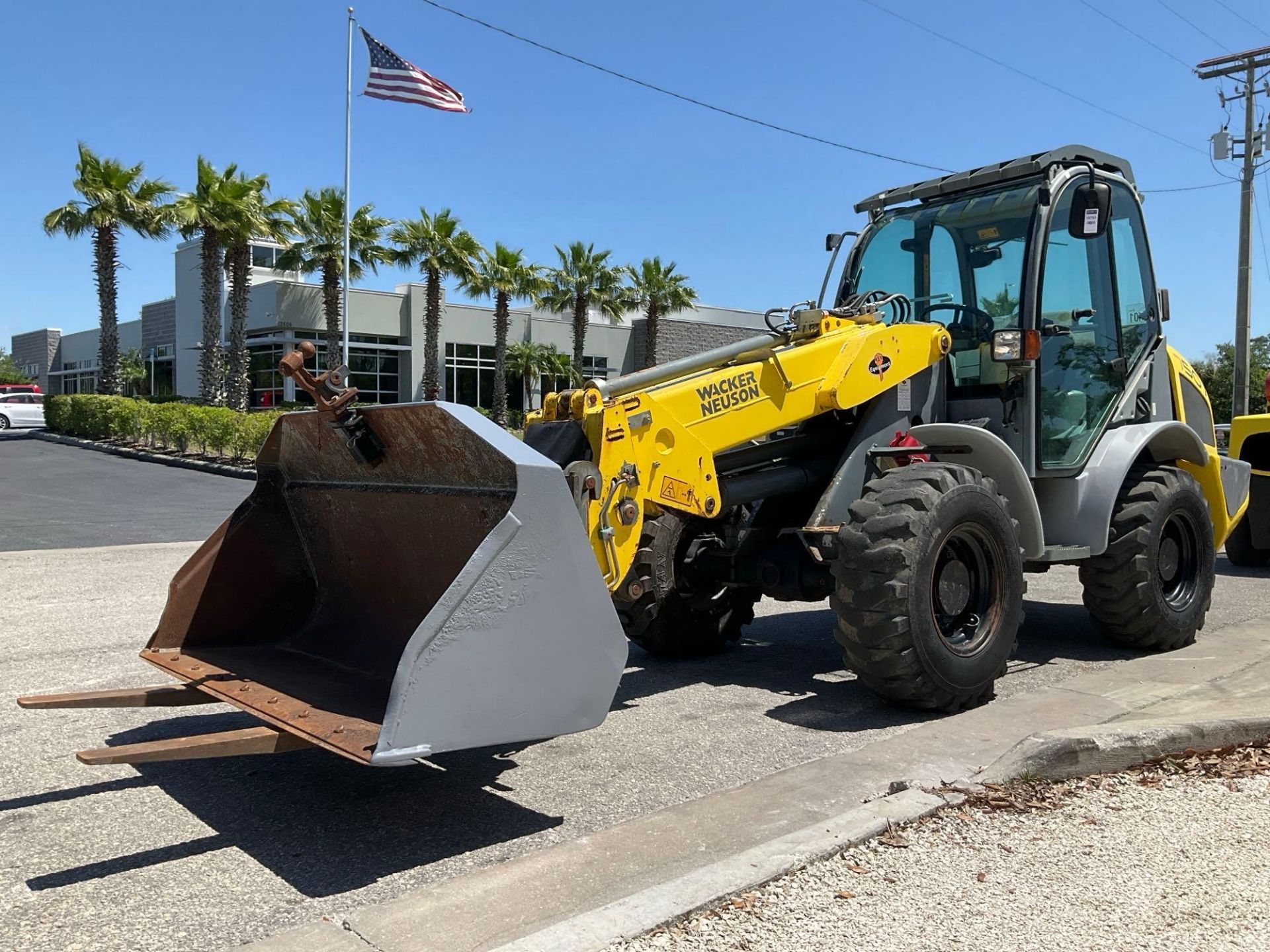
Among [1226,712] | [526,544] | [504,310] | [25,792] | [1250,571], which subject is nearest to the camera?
[526,544]

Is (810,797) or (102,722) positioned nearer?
(810,797)

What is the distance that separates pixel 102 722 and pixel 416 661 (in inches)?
113

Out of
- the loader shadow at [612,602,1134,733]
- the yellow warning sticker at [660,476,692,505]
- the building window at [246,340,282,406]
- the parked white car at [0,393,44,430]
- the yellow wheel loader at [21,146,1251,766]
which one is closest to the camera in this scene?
the yellow wheel loader at [21,146,1251,766]

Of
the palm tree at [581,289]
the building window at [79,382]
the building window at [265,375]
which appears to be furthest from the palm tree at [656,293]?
the building window at [79,382]

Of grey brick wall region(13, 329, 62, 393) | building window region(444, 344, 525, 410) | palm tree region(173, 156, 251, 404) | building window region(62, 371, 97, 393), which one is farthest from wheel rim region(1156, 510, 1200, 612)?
grey brick wall region(13, 329, 62, 393)

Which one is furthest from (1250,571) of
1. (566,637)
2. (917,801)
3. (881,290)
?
(566,637)

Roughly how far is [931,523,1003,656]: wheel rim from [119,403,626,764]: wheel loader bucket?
2349 mm

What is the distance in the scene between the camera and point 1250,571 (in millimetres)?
11711

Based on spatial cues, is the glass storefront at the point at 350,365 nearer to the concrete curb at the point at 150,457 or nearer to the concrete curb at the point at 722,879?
the concrete curb at the point at 150,457

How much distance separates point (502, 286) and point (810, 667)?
32003mm

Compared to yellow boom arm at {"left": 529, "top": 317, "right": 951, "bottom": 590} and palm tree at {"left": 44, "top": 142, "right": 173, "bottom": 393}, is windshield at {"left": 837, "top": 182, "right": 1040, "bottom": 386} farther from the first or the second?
palm tree at {"left": 44, "top": 142, "right": 173, "bottom": 393}

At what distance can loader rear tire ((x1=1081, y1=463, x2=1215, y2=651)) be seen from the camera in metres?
6.79

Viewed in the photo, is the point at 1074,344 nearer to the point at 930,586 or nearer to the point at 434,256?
the point at 930,586

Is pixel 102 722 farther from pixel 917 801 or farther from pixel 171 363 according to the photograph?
pixel 171 363
